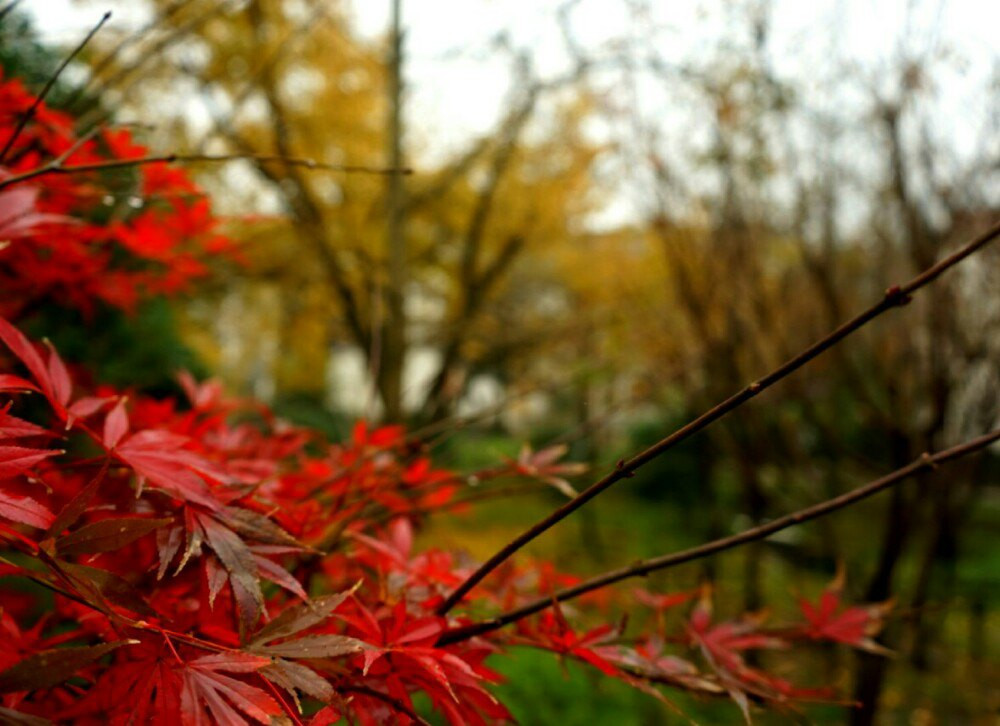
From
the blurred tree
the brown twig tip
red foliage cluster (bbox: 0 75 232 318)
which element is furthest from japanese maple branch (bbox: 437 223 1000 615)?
the blurred tree

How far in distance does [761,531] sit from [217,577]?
574 millimetres

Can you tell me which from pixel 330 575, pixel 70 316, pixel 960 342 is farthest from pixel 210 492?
pixel 960 342

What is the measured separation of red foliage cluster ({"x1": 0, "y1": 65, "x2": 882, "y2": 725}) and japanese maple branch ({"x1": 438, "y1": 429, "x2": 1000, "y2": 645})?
0.04m

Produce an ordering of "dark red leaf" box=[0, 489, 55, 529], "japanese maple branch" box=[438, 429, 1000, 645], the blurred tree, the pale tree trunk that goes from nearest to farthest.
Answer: "dark red leaf" box=[0, 489, 55, 529] → "japanese maple branch" box=[438, 429, 1000, 645] → the pale tree trunk → the blurred tree

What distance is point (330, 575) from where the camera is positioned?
1314 millimetres

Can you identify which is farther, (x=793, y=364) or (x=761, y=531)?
(x=761, y=531)

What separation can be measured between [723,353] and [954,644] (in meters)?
3.84

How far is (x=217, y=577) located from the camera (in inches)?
30.5

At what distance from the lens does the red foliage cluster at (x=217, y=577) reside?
69 centimetres

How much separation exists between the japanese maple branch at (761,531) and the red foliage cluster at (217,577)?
0.13 feet

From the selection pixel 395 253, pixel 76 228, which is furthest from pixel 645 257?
pixel 76 228

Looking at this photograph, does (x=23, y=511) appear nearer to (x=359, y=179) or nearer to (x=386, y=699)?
(x=386, y=699)

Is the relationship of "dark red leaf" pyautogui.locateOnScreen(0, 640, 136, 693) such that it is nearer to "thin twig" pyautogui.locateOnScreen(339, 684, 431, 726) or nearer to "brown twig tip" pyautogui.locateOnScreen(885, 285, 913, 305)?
"thin twig" pyautogui.locateOnScreen(339, 684, 431, 726)

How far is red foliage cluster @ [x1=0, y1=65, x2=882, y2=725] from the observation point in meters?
0.69
